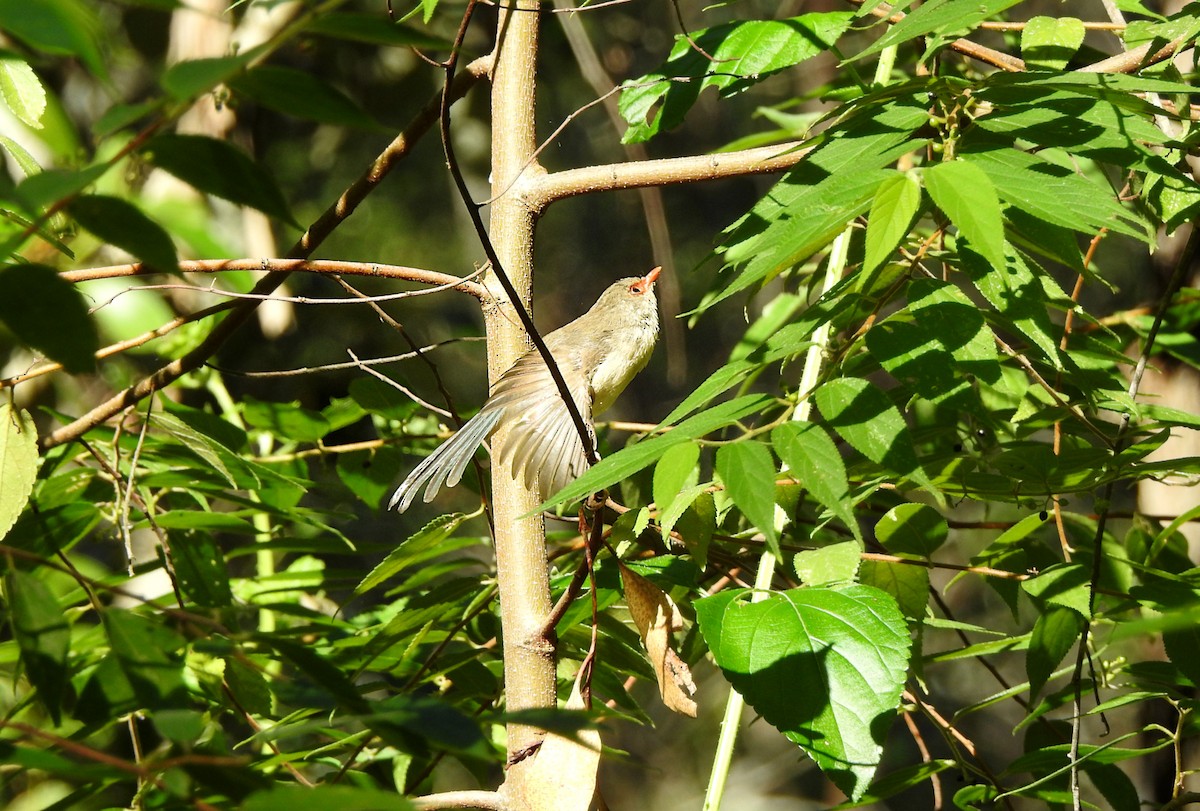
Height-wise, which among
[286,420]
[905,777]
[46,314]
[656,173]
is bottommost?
[905,777]

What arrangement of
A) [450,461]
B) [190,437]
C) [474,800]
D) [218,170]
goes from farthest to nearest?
[450,461] → [190,437] → [474,800] → [218,170]

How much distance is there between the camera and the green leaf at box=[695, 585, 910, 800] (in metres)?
0.88

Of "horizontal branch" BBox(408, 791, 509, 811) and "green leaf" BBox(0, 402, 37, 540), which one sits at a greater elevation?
"green leaf" BBox(0, 402, 37, 540)

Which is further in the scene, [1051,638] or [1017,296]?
[1051,638]

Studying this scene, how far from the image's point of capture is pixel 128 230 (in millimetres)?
609

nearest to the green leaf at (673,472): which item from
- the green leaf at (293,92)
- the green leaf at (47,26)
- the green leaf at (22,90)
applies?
the green leaf at (293,92)

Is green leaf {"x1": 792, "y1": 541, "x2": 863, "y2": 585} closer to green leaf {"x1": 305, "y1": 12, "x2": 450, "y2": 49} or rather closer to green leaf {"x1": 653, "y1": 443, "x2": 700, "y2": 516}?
green leaf {"x1": 653, "y1": 443, "x2": 700, "y2": 516}

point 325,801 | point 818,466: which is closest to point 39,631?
point 325,801

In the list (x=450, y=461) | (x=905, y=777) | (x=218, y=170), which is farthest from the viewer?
(x=450, y=461)

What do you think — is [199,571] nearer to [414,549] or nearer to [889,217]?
[414,549]

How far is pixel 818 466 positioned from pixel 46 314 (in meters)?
0.54

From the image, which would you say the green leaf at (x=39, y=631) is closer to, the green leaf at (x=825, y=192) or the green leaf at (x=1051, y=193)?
the green leaf at (x=825, y=192)

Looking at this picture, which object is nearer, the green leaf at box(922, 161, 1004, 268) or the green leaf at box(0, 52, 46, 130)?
the green leaf at box(922, 161, 1004, 268)

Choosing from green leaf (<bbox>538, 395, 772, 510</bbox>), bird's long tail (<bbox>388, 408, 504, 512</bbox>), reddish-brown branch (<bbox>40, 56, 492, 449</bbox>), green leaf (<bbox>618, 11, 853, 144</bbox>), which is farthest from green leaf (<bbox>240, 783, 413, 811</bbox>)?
bird's long tail (<bbox>388, 408, 504, 512</bbox>)
